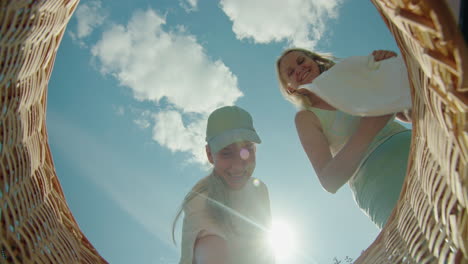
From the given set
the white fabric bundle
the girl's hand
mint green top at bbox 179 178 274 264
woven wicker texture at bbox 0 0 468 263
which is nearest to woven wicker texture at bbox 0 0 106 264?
woven wicker texture at bbox 0 0 468 263

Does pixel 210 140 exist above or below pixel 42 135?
above

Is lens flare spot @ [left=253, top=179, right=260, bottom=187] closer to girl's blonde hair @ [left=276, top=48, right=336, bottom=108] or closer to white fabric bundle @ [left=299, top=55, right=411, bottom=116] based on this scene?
girl's blonde hair @ [left=276, top=48, right=336, bottom=108]

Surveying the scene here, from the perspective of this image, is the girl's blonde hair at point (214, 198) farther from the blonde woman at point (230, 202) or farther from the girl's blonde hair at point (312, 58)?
the girl's blonde hair at point (312, 58)

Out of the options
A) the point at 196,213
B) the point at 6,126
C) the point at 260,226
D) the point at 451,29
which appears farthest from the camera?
the point at 260,226

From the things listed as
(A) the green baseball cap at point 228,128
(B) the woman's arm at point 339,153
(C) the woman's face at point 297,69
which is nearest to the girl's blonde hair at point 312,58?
(C) the woman's face at point 297,69

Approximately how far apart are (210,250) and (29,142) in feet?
1.60

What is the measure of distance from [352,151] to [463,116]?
49cm

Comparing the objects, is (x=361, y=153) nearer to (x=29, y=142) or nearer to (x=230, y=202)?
(x=230, y=202)

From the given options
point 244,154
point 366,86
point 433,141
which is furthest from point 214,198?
point 433,141

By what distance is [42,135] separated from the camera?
86cm

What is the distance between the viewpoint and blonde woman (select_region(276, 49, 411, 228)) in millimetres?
862

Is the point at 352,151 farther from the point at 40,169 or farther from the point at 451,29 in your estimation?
the point at 40,169

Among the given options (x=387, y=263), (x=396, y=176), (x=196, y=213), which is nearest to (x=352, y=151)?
(x=396, y=176)

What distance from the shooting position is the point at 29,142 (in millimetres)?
761
